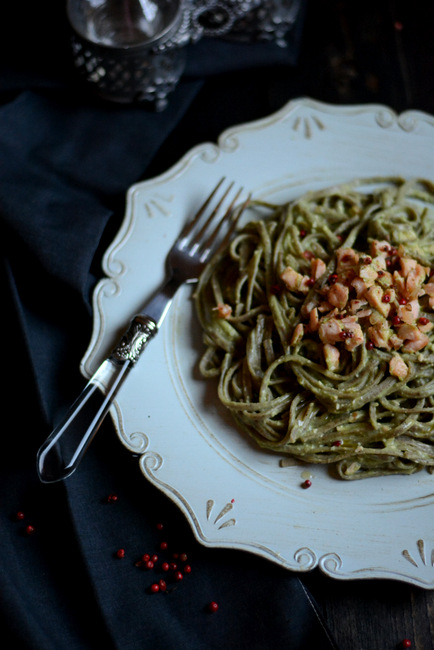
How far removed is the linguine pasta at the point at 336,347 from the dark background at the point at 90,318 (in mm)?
674

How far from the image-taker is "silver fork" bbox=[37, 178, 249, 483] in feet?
11.9

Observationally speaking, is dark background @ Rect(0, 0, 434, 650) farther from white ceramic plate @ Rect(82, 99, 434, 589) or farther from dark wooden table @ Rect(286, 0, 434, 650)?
white ceramic plate @ Rect(82, 99, 434, 589)

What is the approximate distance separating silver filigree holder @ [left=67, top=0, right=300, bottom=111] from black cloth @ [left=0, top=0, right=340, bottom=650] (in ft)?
0.39

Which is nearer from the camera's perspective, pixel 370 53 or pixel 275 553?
pixel 275 553

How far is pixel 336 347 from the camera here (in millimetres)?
3709

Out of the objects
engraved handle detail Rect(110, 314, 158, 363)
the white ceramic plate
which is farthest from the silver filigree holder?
engraved handle detail Rect(110, 314, 158, 363)

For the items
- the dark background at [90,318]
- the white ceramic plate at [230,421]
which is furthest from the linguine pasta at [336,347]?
the dark background at [90,318]

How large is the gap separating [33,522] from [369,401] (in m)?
1.88

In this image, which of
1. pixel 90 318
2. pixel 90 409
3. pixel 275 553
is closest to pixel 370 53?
pixel 90 318

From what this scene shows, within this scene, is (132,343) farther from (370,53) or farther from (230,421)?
(370,53)

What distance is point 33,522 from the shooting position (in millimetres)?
3822

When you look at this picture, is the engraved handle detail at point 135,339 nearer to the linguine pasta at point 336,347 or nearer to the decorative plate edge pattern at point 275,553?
the linguine pasta at point 336,347

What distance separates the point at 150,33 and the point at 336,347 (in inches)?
101

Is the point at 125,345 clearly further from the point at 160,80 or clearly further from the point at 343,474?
the point at 160,80
